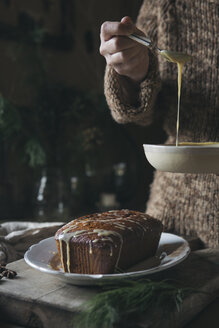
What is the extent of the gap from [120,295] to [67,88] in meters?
1.40

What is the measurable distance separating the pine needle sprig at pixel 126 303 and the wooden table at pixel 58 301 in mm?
17

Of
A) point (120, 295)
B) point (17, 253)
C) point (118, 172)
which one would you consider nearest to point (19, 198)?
point (118, 172)

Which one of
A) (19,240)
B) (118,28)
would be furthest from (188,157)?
(19,240)

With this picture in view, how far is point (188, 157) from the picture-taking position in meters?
0.79

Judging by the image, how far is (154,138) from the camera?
254cm

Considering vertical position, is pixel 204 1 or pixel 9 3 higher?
pixel 9 3

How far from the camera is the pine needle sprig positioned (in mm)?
596

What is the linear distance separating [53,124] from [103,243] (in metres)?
1.22

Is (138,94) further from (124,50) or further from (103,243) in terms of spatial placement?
(103,243)

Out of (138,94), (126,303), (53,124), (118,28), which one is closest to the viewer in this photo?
(126,303)

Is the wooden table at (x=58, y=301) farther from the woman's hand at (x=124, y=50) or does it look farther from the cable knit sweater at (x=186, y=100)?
the woman's hand at (x=124, y=50)

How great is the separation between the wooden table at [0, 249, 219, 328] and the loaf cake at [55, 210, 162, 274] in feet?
0.15

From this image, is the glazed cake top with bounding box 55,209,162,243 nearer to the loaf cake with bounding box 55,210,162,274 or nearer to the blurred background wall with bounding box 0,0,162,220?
the loaf cake with bounding box 55,210,162,274

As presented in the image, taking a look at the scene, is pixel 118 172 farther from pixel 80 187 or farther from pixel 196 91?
pixel 196 91
